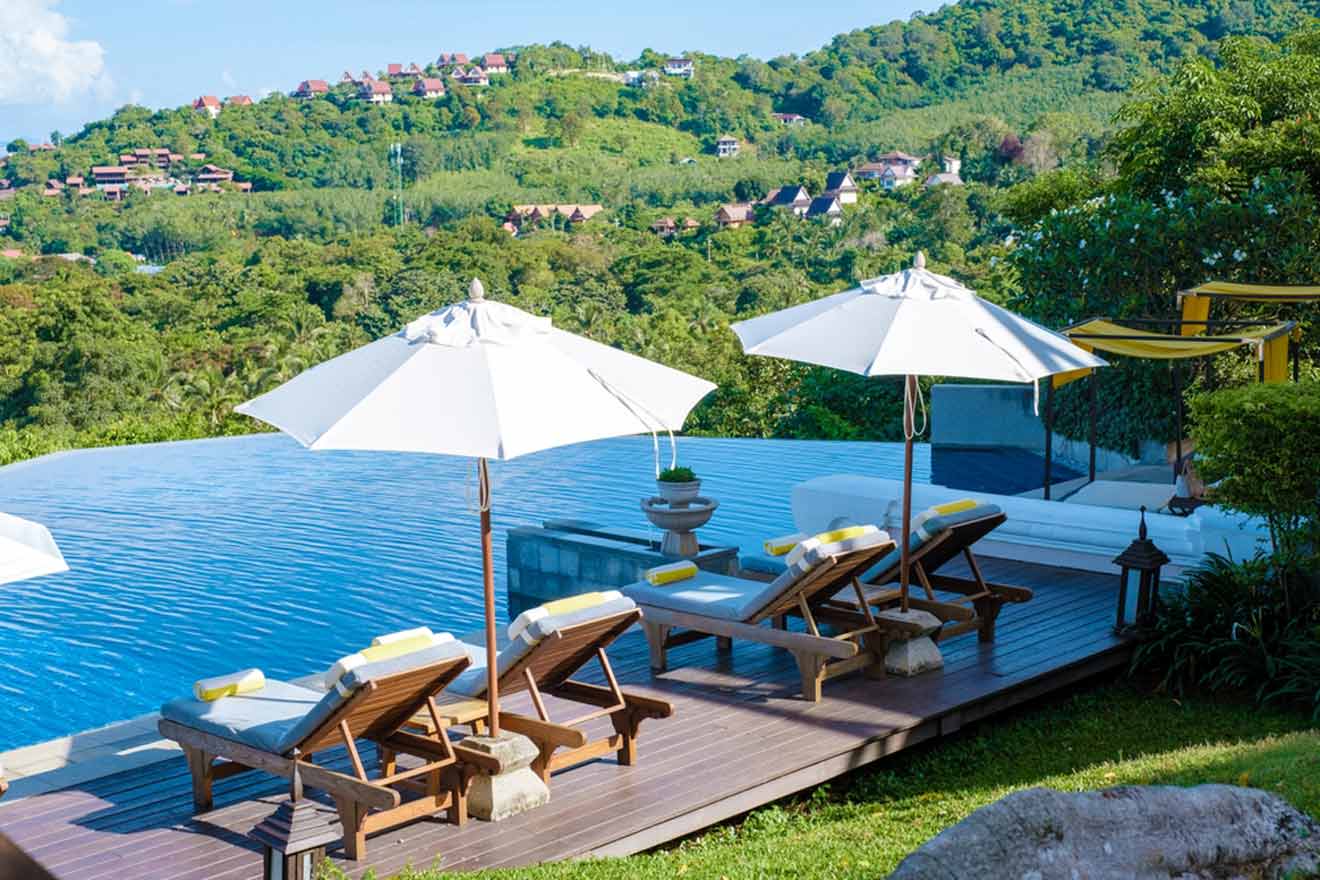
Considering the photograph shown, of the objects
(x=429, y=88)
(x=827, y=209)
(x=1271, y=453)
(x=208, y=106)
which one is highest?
(x=429, y=88)

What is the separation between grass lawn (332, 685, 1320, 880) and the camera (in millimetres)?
4426

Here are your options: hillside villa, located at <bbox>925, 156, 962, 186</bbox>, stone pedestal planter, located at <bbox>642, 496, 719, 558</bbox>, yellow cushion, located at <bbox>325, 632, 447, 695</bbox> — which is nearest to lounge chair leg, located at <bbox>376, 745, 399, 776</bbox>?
yellow cushion, located at <bbox>325, 632, 447, 695</bbox>

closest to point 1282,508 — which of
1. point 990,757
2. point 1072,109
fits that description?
point 990,757

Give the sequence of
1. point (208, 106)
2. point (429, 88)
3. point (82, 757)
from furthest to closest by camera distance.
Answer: point (429, 88) < point (208, 106) < point (82, 757)

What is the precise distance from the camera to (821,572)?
19.9 feet

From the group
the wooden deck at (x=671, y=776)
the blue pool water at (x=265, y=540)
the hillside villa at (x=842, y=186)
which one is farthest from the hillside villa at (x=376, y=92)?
the wooden deck at (x=671, y=776)

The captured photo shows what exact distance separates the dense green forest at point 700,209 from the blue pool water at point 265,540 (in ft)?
11.7

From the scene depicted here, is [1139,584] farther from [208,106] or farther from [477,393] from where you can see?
[208,106]

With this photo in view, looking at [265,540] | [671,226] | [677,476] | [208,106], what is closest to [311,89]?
[208,106]

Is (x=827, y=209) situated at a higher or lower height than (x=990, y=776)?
higher

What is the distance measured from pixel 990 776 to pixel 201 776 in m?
3.16

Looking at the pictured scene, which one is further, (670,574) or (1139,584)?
(1139,584)

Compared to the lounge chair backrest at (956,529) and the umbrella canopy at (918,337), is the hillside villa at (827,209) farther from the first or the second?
the umbrella canopy at (918,337)

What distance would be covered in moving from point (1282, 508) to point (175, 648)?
6.78 metres
